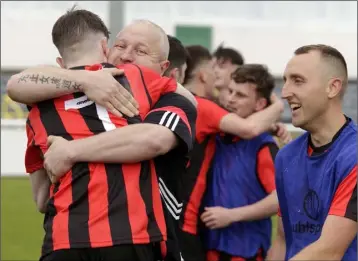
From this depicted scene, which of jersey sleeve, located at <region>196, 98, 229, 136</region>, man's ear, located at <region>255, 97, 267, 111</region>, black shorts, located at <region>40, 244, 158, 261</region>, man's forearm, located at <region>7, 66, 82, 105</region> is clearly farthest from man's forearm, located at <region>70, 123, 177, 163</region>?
man's ear, located at <region>255, 97, 267, 111</region>

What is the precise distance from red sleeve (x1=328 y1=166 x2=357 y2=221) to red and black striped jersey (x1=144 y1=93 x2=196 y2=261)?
63 centimetres

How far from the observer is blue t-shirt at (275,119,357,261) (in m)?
3.29

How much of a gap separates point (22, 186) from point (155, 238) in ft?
32.0

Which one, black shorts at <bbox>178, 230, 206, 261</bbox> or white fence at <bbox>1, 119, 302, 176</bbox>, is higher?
black shorts at <bbox>178, 230, 206, 261</bbox>

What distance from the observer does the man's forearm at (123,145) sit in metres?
2.96

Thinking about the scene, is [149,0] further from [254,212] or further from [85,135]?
[85,135]

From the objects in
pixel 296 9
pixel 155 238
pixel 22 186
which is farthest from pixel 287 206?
pixel 296 9

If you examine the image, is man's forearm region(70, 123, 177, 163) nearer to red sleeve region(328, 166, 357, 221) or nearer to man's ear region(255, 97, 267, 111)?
red sleeve region(328, 166, 357, 221)

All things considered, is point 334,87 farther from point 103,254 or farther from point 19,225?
point 19,225

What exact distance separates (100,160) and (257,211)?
204 cm

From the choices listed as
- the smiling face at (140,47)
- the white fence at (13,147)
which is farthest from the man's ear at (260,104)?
the white fence at (13,147)

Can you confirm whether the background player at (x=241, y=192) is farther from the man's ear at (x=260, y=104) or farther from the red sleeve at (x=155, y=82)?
the red sleeve at (x=155, y=82)

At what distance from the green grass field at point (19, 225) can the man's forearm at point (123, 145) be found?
5359mm

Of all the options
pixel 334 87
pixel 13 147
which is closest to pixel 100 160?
pixel 334 87
